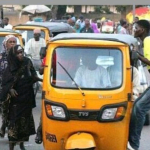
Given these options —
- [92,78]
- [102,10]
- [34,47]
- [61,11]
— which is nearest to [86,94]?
[92,78]

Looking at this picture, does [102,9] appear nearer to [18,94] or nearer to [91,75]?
[18,94]

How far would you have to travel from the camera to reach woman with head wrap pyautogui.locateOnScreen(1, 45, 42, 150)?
887cm

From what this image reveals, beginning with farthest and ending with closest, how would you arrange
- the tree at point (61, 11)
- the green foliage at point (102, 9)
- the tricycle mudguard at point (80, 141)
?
the green foliage at point (102, 9), the tree at point (61, 11), the tricycle mudguard at point (80, 141)

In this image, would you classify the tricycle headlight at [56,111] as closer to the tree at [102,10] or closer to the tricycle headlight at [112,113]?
the tricycle headlight at [112,113]

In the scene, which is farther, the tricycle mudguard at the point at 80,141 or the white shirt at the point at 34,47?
the white shirt at the point at 34,47

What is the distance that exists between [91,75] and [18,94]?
1.36m

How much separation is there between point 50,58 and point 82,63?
0.43m

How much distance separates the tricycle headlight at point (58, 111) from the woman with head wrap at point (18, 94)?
3.74 feet

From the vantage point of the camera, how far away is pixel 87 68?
8047 mm

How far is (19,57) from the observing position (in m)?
8.84

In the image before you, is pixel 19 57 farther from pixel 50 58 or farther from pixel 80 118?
pixel 80 118

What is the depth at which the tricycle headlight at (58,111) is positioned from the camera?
776cm

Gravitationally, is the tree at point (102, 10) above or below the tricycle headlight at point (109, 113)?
below

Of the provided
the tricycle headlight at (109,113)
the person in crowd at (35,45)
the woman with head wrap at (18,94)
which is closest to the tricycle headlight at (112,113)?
the tricycle headlight at (109,113)
